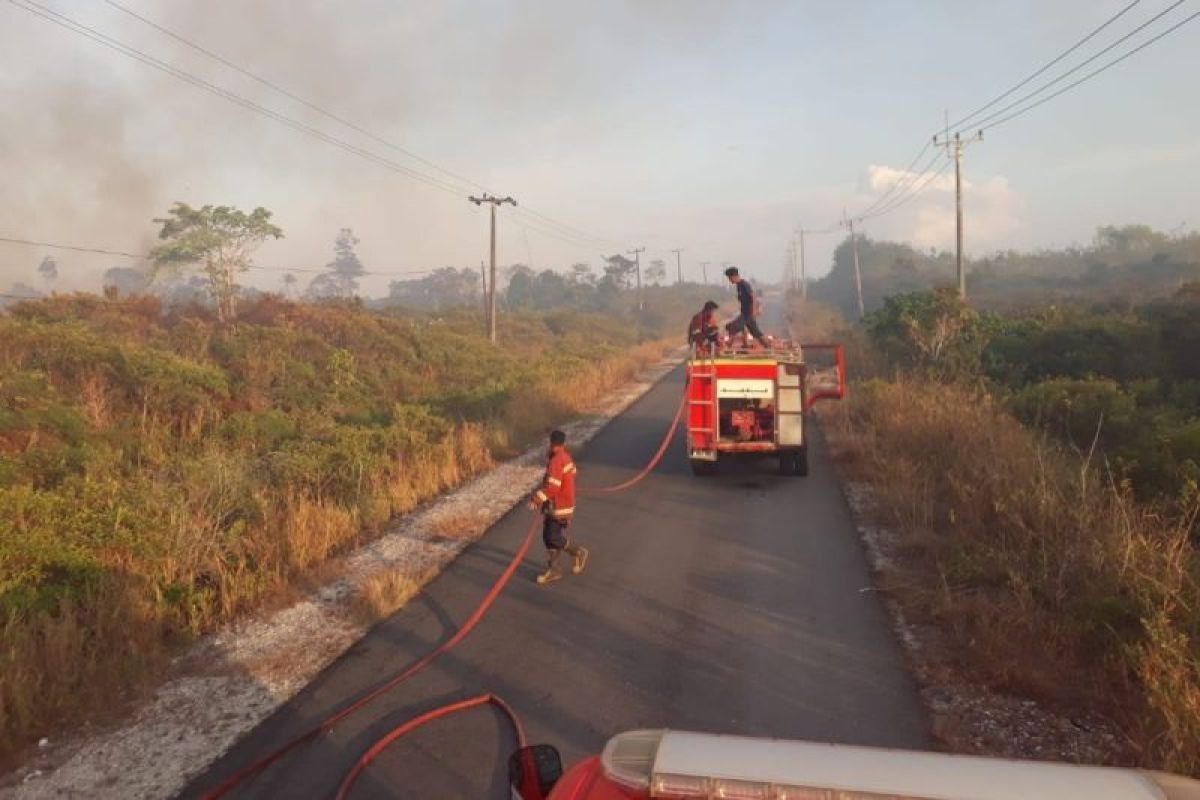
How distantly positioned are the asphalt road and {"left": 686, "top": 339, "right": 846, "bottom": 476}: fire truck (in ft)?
7.57

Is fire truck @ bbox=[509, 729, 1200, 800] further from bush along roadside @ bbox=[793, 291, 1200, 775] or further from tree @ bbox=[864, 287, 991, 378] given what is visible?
tree @ bbox=[864, 287, 991, 378]

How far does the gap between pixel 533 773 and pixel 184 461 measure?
34.7 ft

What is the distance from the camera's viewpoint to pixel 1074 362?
52.5 ft

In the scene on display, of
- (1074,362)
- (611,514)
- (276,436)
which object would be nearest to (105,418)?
(276,436)

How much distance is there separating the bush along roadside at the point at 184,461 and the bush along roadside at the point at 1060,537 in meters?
6.25

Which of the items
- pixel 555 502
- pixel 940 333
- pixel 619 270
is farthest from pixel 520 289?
pixel 555 502

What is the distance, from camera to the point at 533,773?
2.33 m

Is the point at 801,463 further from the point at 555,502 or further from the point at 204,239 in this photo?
the point at 204,239

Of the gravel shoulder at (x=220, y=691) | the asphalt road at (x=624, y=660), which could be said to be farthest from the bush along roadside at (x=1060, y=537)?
the gravel shoulder at (x=220, y=691)

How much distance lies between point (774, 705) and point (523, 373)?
66.6 ft

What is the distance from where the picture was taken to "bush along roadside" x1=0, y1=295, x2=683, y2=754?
615cm

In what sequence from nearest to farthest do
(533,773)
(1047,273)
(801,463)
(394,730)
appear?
(533,773) → (394,730) → (801,463) → (1047,273)

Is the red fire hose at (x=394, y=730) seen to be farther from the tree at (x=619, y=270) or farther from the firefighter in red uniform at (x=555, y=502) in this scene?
the tree at (x=619, y=270)

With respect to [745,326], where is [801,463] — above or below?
below
